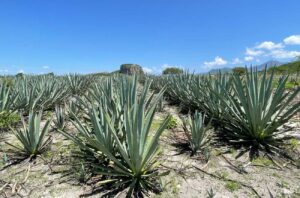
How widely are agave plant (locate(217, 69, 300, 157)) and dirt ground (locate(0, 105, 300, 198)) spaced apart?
10.2 inches

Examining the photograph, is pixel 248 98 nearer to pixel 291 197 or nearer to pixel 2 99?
pixel 291 197

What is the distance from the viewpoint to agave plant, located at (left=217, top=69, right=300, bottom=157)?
3.33 m

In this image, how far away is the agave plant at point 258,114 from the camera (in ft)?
10.9

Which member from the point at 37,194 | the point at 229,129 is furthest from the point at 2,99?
the point at 229,129

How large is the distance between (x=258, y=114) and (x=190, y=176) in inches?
47.6

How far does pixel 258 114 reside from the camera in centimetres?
336

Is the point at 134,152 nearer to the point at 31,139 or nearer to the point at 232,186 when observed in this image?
the point at 232,186

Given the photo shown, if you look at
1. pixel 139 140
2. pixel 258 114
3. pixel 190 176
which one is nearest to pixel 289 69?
pixel 258 114

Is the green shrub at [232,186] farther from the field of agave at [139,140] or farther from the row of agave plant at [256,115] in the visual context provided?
the row of agave plant at [256,115]

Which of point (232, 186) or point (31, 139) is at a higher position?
point (31, 139)

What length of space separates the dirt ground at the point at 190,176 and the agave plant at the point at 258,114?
0.85 ft

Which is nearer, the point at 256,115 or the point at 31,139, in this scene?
the point at 31,139

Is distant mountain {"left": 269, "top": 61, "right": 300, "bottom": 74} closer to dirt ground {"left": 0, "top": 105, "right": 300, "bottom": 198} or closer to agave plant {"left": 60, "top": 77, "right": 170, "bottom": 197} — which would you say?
dirt ground {"left": 0, "top": 105, "right": 300, "bottom": 198}

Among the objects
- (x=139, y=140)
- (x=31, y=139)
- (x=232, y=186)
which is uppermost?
(x=139, y=140)
